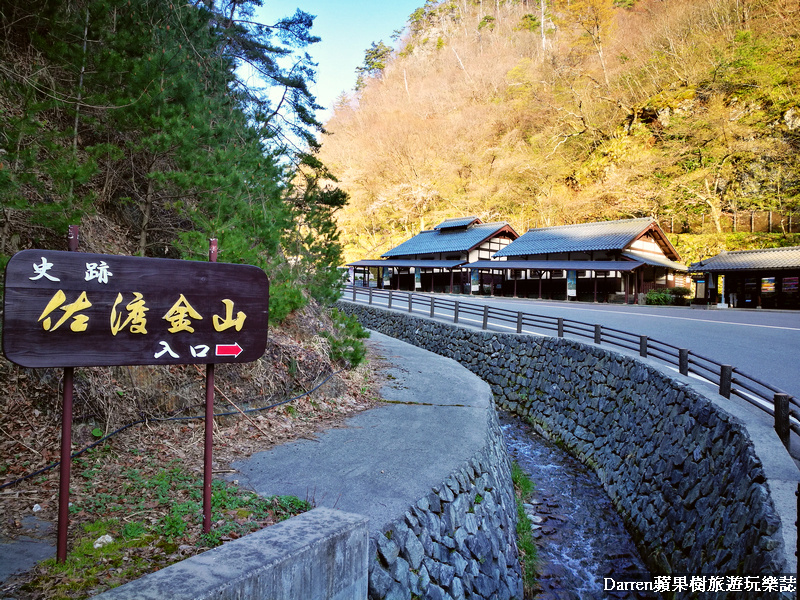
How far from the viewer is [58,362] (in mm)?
2660

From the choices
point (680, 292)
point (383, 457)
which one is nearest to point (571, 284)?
point (680, 292)

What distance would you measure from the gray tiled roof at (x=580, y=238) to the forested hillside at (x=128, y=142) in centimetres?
2212

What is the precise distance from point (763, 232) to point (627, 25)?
22.4 m

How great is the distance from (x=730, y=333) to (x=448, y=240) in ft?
77.6

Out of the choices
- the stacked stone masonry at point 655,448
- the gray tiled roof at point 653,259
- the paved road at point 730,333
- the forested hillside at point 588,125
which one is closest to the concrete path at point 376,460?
the stacked stone masonry at point 655,448

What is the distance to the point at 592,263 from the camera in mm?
25219

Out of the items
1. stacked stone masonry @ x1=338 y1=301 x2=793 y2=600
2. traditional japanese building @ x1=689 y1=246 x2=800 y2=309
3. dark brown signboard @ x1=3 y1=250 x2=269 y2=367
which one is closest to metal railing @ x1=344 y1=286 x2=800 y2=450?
stacked stone masonry @ x1=338 y1=301 x2=793 y2=600

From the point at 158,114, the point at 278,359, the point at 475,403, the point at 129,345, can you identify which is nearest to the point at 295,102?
the point at 158,114

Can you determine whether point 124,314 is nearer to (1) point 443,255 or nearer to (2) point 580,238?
(2) point 580,238

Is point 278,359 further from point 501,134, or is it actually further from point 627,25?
point 627,25

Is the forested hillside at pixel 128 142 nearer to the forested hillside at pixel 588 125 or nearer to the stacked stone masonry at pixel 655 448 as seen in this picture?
the stacked stone masonry at pixel 655 448

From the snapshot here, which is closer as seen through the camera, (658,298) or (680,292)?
(658,298)

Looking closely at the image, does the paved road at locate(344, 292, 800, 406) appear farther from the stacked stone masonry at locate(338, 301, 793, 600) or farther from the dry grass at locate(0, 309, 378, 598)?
the dry grass at locate(0, 309, 378, 598)

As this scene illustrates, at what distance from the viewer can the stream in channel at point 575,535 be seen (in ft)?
17.9
